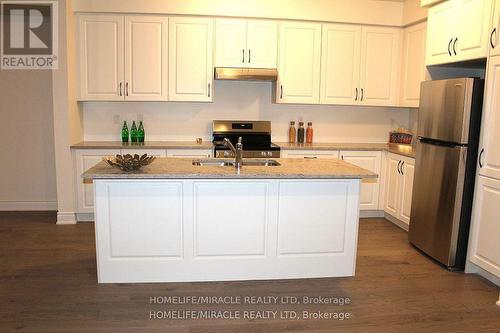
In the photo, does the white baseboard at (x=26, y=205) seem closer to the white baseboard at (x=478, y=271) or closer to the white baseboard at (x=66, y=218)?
the white baseboard at (x=66, y=218)

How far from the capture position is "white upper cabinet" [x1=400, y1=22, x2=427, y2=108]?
4633mm

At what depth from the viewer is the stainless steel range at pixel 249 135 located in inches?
189

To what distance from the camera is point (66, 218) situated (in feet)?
15.3

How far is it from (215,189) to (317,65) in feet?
8.54

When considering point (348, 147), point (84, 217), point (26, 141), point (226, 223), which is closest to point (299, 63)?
point (348, 147)

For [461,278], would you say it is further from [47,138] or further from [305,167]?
[47,138]

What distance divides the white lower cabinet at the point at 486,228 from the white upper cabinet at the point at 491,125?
10cm

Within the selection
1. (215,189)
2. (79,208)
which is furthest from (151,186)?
(79,208)

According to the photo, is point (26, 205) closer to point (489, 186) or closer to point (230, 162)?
point (230, 162)

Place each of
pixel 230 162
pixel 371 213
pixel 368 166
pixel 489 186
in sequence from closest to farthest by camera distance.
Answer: pixel 489 186, pixel 230 162, pixel 368 166, pixel 371 213

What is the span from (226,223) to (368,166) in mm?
2511

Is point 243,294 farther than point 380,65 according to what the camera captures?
No

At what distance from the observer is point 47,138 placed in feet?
16.9

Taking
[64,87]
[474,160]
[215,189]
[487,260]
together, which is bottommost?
[487,260]
